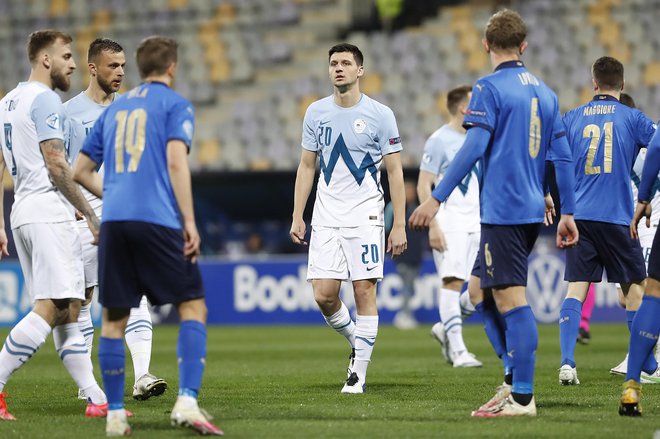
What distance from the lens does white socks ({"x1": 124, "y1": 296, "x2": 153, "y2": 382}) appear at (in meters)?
8.16

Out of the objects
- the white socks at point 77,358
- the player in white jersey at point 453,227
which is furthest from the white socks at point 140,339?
the player in white jersey at point 453,227

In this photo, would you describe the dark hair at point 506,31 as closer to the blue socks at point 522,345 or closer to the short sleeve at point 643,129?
the blue socks at point 522,345

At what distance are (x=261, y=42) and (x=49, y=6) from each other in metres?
5.67

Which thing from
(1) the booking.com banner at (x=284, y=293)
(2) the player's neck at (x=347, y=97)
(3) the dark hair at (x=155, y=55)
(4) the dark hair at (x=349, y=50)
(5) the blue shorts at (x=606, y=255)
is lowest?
(1) the booking.com banner at (x=284, y=293)

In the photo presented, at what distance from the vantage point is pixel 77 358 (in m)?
7.11

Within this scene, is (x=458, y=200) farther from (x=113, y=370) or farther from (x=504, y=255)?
(x=113, y=370)

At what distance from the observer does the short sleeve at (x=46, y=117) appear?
22.4ft

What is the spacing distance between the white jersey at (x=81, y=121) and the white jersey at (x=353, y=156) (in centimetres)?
172

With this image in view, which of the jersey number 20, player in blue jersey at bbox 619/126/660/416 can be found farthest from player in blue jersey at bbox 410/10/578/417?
the jersey number 20

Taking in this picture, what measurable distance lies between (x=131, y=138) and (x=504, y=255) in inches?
89.4

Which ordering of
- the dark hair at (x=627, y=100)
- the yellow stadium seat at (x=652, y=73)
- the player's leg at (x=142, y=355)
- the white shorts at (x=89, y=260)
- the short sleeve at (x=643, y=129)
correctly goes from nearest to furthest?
1. the white shorts at (x=89, y=260)
2. the player's leg at (x=142, y=355)
3. the short sleeve at (x=643, y=129)
4. the dark hair at (x=627, y=100)
5. the yellow stadium seat at (x=652, y=73)

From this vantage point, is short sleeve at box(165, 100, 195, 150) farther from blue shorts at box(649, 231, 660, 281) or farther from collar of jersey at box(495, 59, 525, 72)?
blue shorts at box(649, 231, 660, 281)

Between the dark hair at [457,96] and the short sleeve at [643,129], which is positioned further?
the dark hair at [457,96]

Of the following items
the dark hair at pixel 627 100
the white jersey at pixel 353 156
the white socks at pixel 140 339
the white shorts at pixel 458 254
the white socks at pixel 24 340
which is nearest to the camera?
the white socks at pixel 24 340
